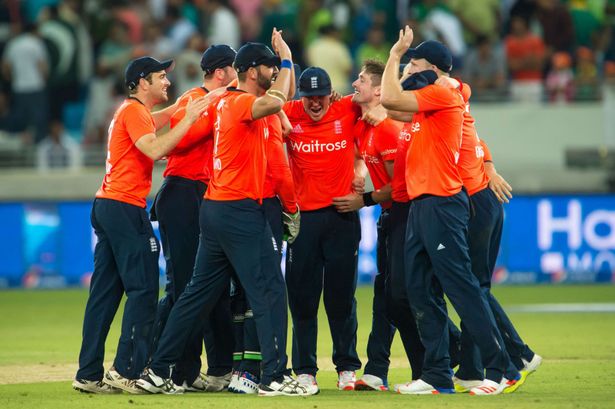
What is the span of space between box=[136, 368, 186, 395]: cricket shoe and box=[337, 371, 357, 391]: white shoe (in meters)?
1.41

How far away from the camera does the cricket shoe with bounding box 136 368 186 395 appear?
9.17 m

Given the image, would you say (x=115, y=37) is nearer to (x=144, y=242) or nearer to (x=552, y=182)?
(x=552, y=182)

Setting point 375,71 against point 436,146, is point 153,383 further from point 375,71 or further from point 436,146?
point 375,71

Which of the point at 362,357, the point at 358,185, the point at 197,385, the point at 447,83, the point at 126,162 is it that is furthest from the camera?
the point at 362,357

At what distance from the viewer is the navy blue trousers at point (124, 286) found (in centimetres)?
927

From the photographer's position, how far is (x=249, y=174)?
9047 millimetres

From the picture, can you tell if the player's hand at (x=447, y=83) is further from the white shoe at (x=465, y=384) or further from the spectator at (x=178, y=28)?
the spectator at (x=178, y=28)

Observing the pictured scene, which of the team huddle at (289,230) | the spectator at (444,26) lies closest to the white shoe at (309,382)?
the team huddle at (289,230)

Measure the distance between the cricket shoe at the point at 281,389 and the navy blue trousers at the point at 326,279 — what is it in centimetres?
76

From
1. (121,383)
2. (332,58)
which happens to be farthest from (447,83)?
(332,58)

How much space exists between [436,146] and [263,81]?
1.42 m

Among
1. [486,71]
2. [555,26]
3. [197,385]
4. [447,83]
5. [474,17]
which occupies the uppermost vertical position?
[474,17]

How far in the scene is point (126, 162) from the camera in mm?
9383

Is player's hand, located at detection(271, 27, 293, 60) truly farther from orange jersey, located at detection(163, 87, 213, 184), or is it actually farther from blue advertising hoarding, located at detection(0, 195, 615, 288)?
blue advertising hoarding, located at detection(0, 195, 615, 288)
